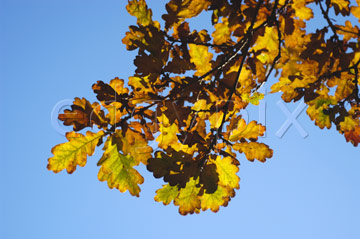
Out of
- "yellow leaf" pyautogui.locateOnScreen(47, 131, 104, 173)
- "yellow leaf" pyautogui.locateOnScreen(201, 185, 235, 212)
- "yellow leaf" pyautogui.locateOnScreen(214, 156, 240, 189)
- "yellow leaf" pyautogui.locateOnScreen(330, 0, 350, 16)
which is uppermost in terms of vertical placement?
"yellow leaf" pyautogui.locateOnScreen(47, 131, 104, 173)

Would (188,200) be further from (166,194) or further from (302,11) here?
(302,11)

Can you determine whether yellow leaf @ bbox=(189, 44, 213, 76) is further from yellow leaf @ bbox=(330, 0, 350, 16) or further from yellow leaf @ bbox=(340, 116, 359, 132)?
yellow leaf @ bbox=(340, 116, 359, 132)

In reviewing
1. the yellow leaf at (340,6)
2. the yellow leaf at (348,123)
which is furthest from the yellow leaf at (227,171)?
the yellow leaf at (340,6)

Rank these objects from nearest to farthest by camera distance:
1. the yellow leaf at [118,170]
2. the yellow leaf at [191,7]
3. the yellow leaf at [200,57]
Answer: the yellow leaf at [191,7], the yellow leaf at [118,170], the yellow leaf at [200,57]

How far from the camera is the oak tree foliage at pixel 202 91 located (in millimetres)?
2066

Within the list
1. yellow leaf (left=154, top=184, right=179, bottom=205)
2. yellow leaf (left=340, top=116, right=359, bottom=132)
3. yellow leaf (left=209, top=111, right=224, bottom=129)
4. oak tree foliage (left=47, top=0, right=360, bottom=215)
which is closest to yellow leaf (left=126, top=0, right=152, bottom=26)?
oak tree foliage (left=47, top=0, right=360, bottom=215)

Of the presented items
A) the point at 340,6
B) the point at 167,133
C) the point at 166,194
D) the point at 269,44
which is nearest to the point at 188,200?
the point at 166,194

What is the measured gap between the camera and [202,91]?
2.23 metres

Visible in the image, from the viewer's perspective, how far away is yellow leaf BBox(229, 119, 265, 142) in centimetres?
227

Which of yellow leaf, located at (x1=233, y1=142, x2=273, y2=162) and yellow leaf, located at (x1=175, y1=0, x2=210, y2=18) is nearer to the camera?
yellow leaf, located at (x1=175, y1=0, x2=210, y2=18)

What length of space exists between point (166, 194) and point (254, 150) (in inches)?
26.1

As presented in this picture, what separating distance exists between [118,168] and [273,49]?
51.6 inches

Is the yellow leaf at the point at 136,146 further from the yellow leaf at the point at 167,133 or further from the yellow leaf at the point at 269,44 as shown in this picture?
the yellow leaf at the point at 269,44

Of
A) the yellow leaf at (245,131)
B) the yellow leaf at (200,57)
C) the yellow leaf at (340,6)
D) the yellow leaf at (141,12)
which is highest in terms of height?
the yellow leaf at (141,12)
